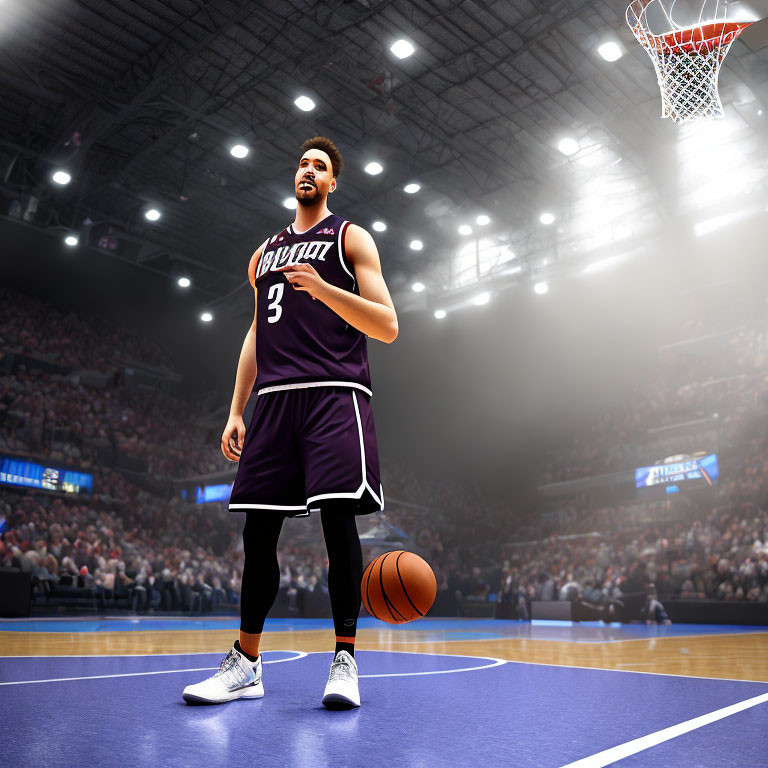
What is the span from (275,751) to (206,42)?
11.4 metres

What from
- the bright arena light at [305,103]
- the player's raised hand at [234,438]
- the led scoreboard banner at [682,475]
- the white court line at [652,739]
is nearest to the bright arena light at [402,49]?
the bright arena light at [305,103]

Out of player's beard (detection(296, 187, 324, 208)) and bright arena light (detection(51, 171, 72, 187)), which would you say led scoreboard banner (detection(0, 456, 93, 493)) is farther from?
player's beard (detection(296, 187, 324, 208))

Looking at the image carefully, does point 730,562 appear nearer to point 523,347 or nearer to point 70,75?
point 523,347

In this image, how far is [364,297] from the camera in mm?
2467

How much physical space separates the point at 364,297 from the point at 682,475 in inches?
667

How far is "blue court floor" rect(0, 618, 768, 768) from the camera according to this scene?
141 centimetres

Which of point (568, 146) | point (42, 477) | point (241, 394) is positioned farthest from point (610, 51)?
point (42, 477)

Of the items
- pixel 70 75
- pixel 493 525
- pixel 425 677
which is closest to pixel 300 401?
pixel 425 677

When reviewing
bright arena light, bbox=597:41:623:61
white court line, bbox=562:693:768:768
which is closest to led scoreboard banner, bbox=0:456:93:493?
bright arena light, bbox=597:41:623:61

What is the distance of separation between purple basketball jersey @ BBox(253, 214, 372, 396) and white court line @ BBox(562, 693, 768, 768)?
4.28 feet

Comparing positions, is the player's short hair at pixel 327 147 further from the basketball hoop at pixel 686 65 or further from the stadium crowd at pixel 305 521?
the stadium crowd at pixel 305 521

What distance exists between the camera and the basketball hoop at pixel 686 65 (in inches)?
311

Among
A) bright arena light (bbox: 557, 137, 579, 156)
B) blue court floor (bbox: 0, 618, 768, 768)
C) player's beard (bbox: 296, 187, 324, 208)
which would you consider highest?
bright arena light (bbox: 557, 137, 579, 156)

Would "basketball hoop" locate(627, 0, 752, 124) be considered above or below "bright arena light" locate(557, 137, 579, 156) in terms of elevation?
below
